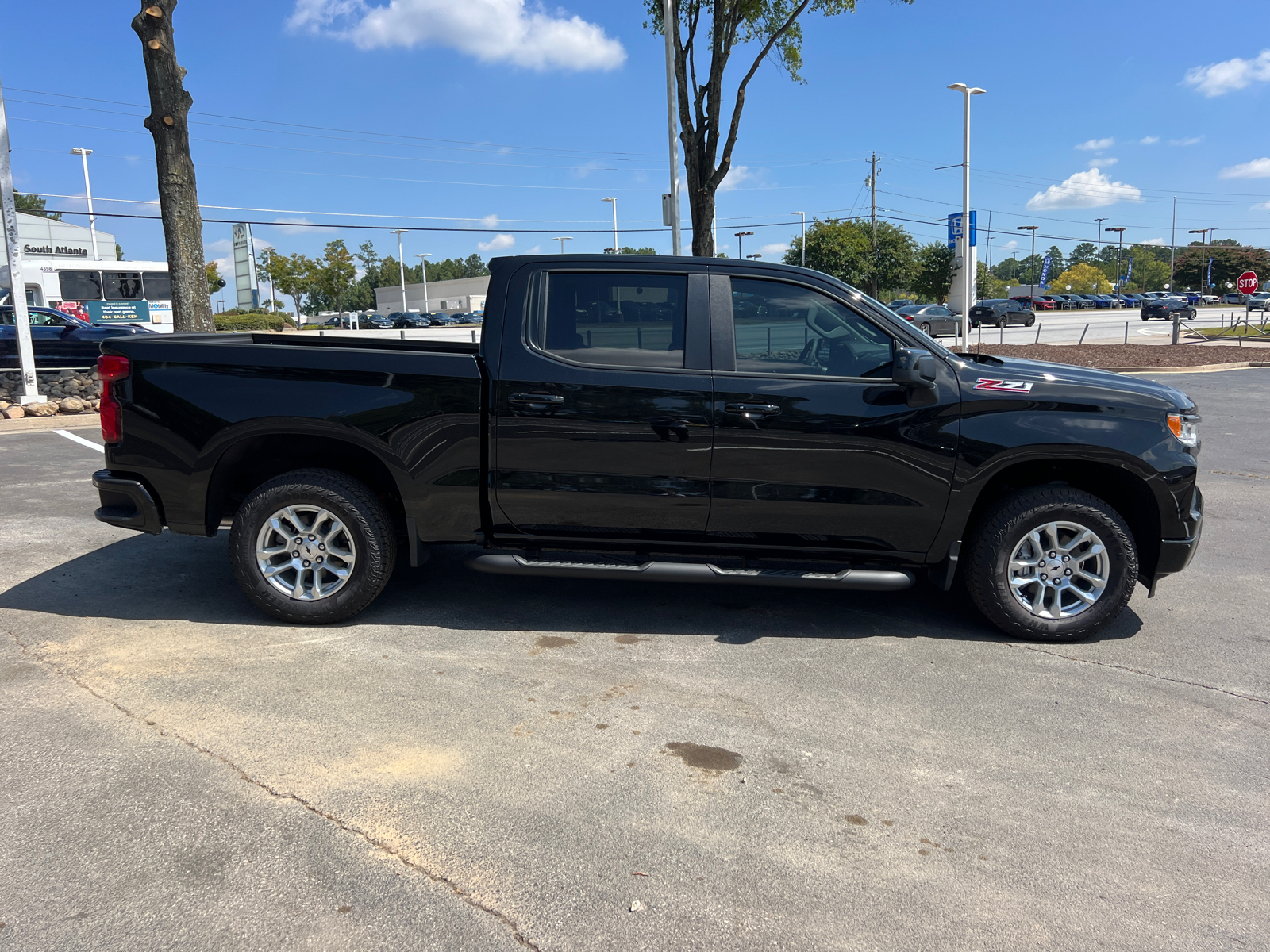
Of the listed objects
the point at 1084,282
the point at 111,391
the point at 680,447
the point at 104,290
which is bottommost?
the point at 680,447

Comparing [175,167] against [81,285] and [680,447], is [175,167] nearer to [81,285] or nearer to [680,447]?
[680,447]

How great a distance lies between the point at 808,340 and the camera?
470 cm

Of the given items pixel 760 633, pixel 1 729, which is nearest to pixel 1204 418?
pixel 760 633

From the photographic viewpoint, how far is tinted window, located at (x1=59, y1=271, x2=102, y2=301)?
2962 cm

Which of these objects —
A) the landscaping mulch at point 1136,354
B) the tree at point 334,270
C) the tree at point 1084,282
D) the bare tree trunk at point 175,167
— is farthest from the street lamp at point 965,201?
the tree at point 1084,282

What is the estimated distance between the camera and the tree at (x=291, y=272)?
2496 inches

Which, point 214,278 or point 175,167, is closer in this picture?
point 175,167

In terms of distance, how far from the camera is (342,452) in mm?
5004

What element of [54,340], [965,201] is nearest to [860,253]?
[965,201]

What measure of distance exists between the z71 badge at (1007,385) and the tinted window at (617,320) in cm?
151

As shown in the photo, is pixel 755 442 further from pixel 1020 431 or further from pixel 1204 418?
pixel 1204 418

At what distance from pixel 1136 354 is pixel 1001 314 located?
27.2 meters

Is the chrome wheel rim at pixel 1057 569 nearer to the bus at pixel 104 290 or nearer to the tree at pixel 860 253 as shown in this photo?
the bus at pixel 104 290

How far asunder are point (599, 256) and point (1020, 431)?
229 centimetres
